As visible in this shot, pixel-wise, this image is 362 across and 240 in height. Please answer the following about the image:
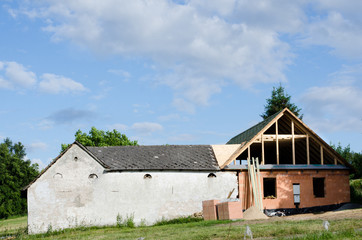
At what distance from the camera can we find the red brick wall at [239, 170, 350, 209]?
86.1 feet

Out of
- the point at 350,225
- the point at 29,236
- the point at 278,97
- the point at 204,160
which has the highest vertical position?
the point at 278,97

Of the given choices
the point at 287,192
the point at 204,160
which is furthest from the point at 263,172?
the point at 204,160

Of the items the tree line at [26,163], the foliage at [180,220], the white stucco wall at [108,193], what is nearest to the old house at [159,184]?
the white stucco wall at [108,193]

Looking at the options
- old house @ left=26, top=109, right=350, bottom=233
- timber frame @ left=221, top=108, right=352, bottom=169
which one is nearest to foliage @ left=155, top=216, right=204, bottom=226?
old house @ left=26, top=109, right=350, bottom=233

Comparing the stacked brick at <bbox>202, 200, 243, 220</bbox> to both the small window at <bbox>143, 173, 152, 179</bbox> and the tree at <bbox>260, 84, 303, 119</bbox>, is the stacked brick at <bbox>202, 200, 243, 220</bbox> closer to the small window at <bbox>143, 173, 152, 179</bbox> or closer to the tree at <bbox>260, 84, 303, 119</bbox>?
the small window at <bbox>143, 173, 152, 179</bbox>

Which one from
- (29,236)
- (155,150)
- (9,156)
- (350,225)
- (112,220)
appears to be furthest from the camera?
(9,156)

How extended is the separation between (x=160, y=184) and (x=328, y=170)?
1107 centimetres

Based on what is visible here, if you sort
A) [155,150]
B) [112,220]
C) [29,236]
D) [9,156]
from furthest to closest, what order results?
1. [9,156]
2. [155,150]
3. [112,220]
4. [29,236]

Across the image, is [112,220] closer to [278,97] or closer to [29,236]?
[29,236]

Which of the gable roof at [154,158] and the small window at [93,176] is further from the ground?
the gable roof at [154,158]

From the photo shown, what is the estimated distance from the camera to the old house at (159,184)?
2573cm

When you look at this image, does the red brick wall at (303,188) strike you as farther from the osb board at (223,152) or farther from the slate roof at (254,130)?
the slate roof at (254,130)

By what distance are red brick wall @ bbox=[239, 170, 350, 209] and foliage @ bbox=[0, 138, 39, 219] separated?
3295cm

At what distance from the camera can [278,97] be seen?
4916 cm
